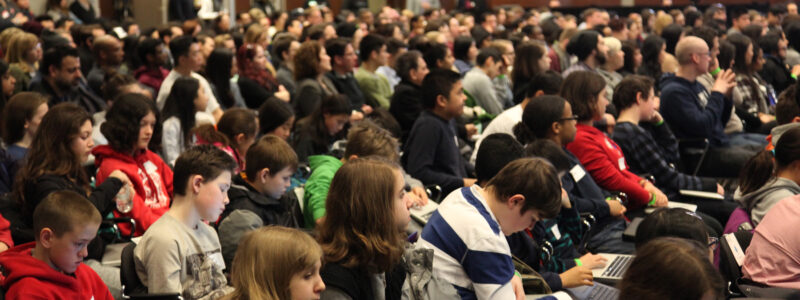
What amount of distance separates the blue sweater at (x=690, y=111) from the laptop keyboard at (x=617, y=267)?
2467 mm

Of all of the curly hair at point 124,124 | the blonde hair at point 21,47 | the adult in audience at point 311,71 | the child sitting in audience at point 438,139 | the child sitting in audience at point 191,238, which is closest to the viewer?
the child sitting in audience at point 191,238

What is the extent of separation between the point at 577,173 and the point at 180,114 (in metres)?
2.27

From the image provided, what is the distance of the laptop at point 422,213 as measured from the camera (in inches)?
148

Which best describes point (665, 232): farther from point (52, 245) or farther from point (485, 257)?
point (52, 245)

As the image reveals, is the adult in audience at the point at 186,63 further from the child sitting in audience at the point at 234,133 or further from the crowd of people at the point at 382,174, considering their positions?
the child sitting in audience at the point at 234,133

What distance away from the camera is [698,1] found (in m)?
16.4

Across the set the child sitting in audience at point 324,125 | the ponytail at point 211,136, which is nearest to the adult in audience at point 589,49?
the child sitting in audience at point 324,125

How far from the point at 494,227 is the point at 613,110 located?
3369 millimetres

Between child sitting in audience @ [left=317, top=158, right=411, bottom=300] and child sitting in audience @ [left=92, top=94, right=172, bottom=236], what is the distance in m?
1.37

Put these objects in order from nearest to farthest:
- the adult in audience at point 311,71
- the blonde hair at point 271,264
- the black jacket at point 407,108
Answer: the blonde hair at point 271,264, the black jacket at point 407,108, the adult in audience at point 311,71

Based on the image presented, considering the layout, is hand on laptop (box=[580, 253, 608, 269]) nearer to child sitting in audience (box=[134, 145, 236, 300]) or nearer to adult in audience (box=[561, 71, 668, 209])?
adult in audience (box=[561, 71, 668, 209])

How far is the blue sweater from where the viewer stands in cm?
567

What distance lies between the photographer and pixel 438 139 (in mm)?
4637

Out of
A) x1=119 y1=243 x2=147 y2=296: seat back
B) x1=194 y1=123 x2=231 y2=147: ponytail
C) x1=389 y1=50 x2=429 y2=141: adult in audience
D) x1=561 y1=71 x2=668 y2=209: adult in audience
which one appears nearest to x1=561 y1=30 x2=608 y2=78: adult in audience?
x1=389 y1=50 x2=429 y2=141: adult in audience
